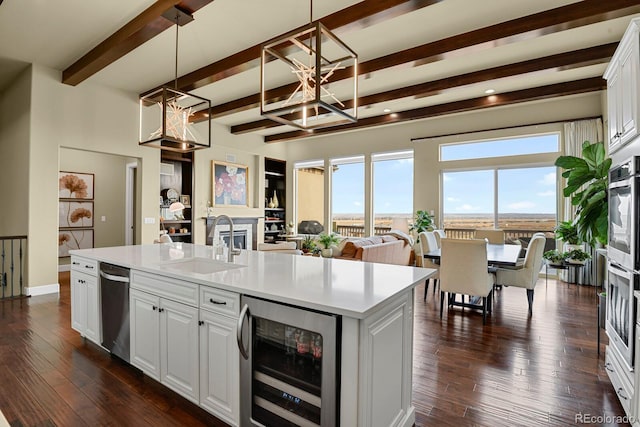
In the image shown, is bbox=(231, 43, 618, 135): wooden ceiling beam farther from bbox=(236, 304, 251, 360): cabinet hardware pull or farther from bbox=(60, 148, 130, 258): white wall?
bbox=(60, 148, 130, 258): white wall

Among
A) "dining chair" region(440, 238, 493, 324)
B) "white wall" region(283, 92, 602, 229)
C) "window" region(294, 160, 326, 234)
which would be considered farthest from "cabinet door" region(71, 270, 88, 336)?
"window" region(294, 160, 326, 234)

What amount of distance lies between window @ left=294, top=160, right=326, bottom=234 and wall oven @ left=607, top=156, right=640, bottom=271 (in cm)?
793

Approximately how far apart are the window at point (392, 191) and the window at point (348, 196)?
1.34ft

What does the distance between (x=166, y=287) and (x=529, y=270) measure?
12.6ft

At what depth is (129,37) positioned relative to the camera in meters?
3.68

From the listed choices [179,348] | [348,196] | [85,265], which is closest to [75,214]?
[85,265]

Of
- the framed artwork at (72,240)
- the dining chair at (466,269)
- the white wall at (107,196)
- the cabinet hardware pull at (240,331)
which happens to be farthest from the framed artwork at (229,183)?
the cabinet hardware pull at (240,331)

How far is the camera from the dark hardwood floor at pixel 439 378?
209cm

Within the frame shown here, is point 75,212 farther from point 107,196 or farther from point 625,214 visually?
point 625,214

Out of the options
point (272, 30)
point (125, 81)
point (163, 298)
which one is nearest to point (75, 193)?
point (125, 81)

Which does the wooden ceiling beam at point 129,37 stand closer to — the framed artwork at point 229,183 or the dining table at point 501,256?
the framed artwork at point 229,183

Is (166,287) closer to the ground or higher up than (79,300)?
higher up

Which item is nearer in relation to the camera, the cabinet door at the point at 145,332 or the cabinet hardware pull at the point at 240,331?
the cabinet hardware pull at the point at 240,331

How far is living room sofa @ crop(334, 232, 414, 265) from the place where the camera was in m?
5.16
